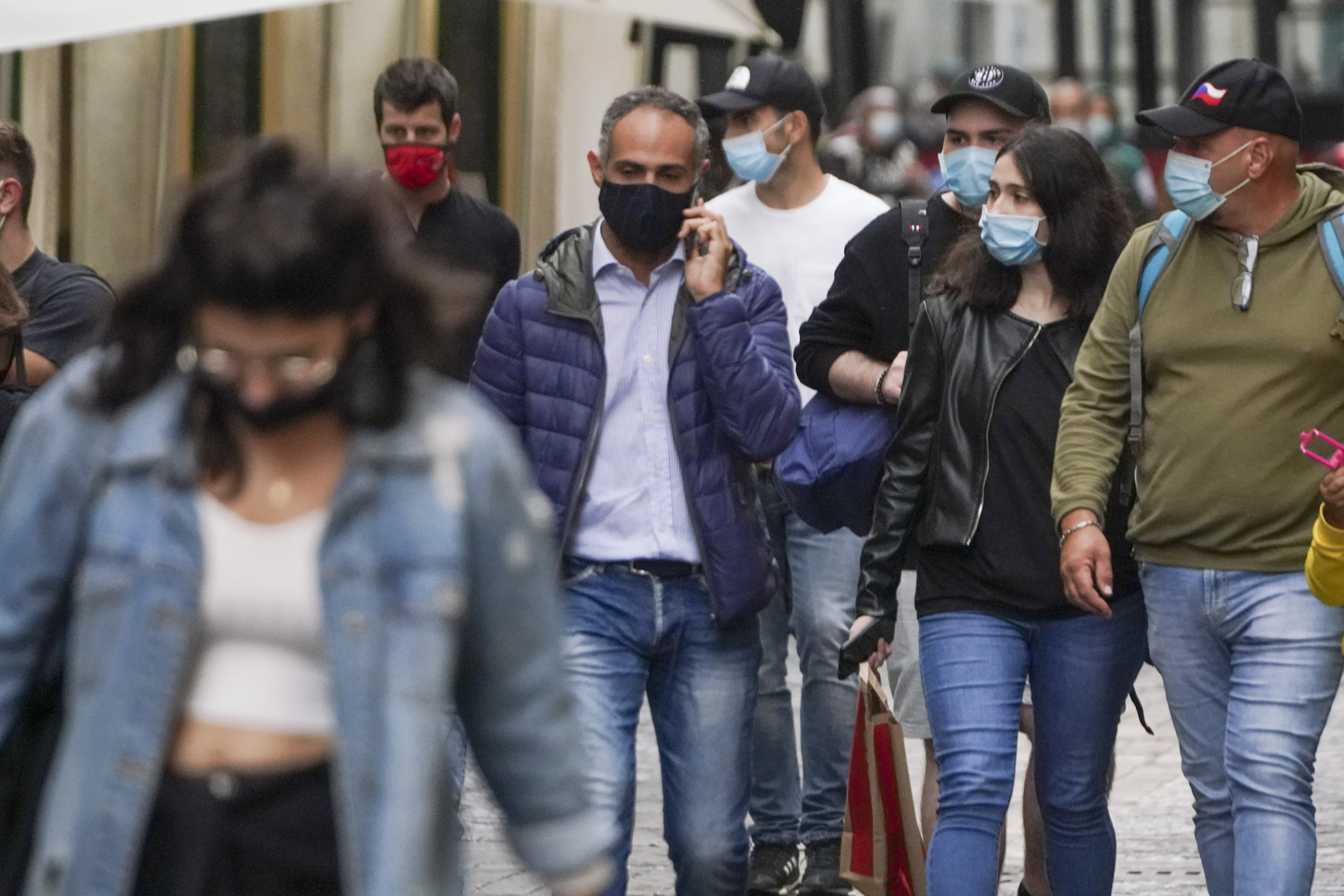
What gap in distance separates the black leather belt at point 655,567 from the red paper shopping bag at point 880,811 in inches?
33.5

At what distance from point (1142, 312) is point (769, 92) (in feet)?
7.88

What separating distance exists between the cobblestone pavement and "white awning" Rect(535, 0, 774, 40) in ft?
8.92

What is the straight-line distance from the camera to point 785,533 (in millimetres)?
7223

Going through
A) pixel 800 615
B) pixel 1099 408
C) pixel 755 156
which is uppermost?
pixel 755 156

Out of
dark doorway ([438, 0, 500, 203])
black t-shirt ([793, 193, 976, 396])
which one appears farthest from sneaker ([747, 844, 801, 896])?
dark doorway ([438, 0, 500, 203])

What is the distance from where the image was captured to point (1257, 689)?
5320 millimetres

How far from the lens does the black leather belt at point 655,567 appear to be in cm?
533

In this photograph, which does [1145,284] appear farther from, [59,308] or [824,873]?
[59,308]

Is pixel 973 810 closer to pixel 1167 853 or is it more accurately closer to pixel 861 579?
pixel 861 579

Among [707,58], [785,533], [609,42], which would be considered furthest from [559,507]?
[707,58]

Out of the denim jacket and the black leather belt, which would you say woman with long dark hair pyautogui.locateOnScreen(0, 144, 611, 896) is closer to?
the denim jacket

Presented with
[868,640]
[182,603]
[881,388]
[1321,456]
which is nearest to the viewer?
[182,603]

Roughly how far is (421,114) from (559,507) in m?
2.42

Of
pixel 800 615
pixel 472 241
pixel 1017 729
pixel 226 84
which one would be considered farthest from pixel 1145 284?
pixel 226 84
